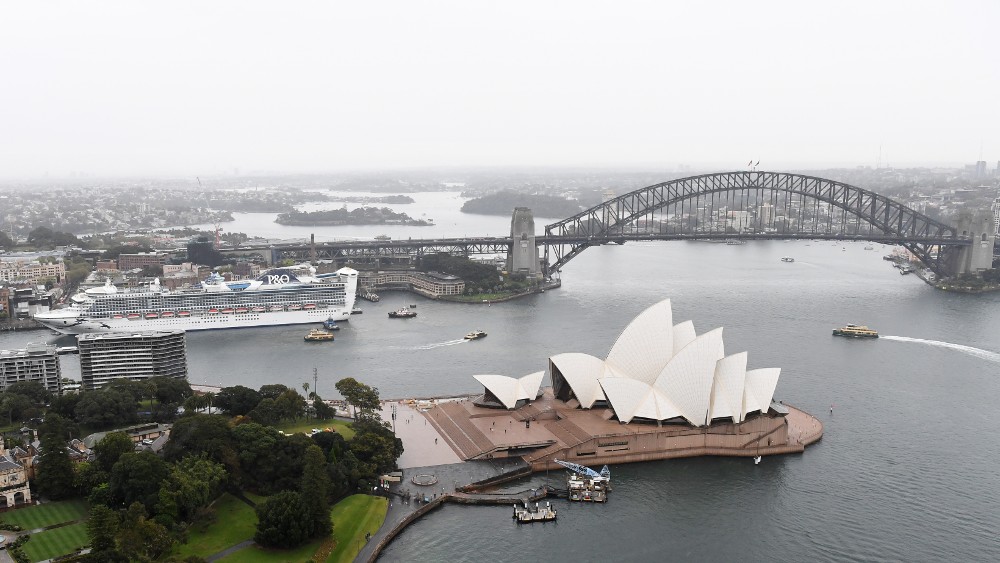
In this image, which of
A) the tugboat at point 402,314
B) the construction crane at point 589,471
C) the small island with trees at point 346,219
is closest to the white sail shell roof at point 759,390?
the construction crane at point 589,471

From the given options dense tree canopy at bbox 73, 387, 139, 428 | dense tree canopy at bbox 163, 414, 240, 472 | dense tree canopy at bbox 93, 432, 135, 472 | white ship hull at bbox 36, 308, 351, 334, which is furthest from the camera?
white ship hull at bbox 36, 308, 351, 334

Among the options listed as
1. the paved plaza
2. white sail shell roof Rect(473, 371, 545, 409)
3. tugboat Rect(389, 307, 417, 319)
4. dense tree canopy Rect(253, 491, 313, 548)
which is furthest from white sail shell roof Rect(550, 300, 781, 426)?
tugboat Rect(389, 307, 417, 319)

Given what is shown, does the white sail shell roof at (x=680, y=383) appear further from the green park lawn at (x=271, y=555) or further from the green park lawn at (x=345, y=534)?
the green park lawn at (x=271, y=555)

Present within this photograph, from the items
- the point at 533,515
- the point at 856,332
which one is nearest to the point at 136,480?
the point at 533,515

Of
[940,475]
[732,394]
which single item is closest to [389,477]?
[732,394]

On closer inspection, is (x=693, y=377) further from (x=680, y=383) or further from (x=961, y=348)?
(x=961, y=348)

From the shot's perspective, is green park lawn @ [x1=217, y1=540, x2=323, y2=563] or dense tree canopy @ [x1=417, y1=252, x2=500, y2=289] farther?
dense tree canopy @ [x1=417, y1=252, x2=500, y2=289]

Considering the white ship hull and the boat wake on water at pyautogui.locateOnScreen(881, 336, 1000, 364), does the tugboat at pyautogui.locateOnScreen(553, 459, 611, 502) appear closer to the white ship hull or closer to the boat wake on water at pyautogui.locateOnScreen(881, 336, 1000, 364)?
the boat wake on water at pyautogui.locateOnScreen(881, 336, 1000, 364)
